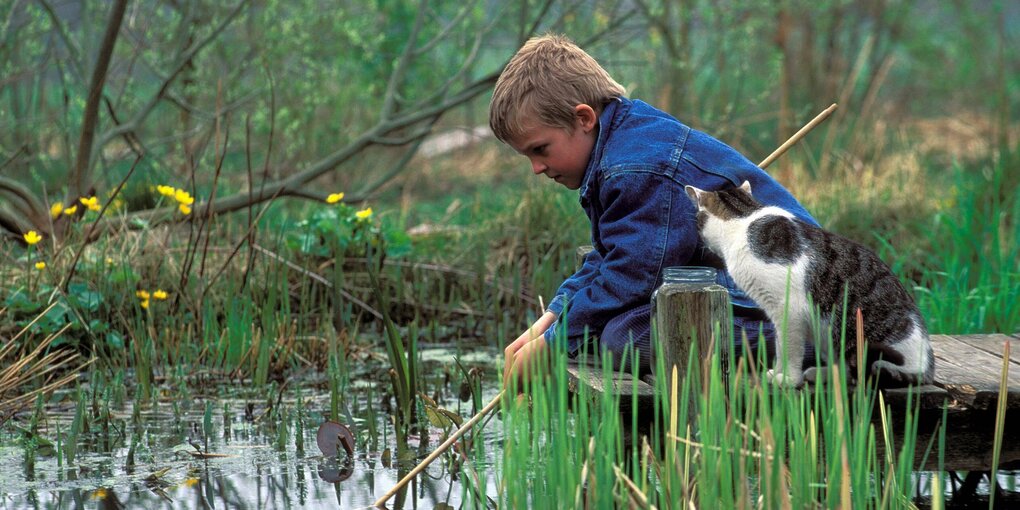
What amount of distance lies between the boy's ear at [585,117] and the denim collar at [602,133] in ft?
0.08

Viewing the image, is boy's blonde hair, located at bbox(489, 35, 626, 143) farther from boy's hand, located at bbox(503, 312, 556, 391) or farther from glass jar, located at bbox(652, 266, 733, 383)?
glass jar, located at bbox(652, 266, 733, 383)

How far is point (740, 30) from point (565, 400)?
6587 mm

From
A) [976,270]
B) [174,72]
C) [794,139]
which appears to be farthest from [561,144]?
[174,72]

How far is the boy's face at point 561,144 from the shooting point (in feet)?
11.0

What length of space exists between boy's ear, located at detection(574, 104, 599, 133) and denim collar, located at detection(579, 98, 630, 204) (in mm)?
25

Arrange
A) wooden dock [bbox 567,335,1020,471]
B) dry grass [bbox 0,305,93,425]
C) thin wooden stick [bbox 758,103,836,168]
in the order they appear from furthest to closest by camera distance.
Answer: dry grass [bbox 0,305,93,425] → thin wooden stick [bbox 758,103,836,168] → wooden dock [bbox 567,335,1020,471]

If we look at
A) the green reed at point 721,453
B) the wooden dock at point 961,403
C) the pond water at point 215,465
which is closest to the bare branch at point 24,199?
the pond water at point 215,465

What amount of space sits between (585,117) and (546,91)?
135mm

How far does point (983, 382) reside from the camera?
120 inches

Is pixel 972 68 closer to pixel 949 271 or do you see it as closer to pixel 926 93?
pixel 926 93

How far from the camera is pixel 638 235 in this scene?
309 centimetres

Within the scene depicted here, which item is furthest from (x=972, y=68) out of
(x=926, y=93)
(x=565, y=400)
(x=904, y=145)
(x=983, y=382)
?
(x=565, y=400)

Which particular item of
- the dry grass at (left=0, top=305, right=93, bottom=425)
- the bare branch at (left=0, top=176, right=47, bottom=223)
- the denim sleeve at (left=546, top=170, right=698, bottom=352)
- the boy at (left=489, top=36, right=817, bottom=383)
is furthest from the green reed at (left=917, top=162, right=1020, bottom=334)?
the bare branch at (left=0, top=176, right=47, bottom=223)

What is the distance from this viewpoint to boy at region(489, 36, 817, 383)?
10.2ft
